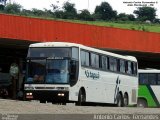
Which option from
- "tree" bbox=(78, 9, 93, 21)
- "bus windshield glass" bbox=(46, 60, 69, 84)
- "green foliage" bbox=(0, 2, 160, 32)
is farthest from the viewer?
"tree" bbox=(78, 9, 93, 21)

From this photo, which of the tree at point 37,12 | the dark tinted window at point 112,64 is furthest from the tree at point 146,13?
the dark tinted window at point 112,64

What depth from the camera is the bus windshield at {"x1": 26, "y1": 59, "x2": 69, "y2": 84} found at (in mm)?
24984

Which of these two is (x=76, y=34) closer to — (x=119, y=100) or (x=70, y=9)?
(x=119, y=100)

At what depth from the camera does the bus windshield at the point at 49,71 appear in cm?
2498

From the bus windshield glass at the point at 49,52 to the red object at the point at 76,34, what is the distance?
691cm

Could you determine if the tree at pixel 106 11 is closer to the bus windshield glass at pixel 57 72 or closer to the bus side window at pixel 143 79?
the bus side window at pixel 143 79

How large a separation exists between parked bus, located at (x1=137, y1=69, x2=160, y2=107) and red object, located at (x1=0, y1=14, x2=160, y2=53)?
3.21 m

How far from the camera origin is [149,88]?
37.8 meters

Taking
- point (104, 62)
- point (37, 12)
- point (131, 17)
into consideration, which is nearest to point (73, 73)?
point (104, 62)

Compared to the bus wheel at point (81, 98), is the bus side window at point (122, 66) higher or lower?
higher

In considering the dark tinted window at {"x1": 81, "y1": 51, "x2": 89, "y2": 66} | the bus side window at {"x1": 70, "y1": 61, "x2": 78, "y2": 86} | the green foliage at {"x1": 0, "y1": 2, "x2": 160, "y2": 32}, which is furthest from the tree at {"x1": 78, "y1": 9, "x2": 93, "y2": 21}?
the bus side window at {"x1": 70, "y1": 61, "x2": 78, "y2": 86}

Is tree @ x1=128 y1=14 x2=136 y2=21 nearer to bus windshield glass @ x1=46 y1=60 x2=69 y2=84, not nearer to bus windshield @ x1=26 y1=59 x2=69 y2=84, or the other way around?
bus windshield @ x1=26 y1=59 x2=69 y2=84

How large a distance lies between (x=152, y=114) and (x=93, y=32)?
22065 mm

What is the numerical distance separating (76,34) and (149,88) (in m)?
6.31
